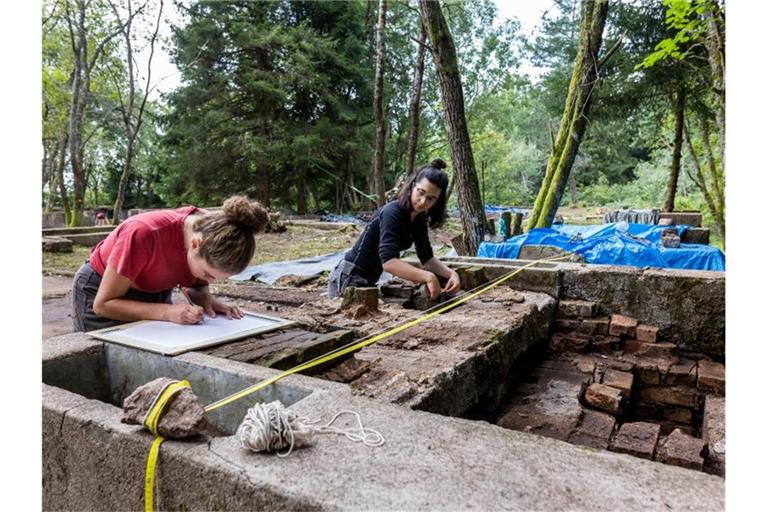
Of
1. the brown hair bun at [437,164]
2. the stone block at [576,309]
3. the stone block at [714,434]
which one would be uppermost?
the brown hair bun at [437,164]

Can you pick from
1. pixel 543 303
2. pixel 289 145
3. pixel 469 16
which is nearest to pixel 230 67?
pixel 289 145

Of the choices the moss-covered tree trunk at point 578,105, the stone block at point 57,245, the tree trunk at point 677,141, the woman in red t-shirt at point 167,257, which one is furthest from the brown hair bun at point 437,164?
the stone block at point 57,245

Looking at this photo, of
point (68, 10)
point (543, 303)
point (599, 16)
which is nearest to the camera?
point (543, 303)

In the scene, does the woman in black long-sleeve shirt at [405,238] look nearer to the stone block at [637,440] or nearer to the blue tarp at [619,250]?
the stone block at [637,440]

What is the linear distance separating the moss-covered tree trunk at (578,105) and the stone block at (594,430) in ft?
16.8

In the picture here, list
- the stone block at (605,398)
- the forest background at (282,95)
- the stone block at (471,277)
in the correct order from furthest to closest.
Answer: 1. the forest background at (282,95)
2. the stone block at (471,277)
3. the stone block at (605,398)

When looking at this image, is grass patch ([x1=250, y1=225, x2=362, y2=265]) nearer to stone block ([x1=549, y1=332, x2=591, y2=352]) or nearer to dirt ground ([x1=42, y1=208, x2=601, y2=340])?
dirt ground ([x1=42, y1=208, x2=601, y2=340])

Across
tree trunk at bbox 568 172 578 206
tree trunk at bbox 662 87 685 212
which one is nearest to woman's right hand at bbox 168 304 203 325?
tree trunk at bbox 662 87 685 212

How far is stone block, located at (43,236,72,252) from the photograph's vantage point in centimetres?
1001

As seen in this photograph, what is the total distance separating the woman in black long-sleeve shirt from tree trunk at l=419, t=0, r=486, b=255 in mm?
2635

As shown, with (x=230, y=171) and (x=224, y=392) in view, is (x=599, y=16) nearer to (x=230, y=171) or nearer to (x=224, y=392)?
(x=224, y=392)

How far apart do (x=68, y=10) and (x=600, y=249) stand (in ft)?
45.4

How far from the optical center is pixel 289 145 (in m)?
17.5

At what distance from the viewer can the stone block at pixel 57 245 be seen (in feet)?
32.8
